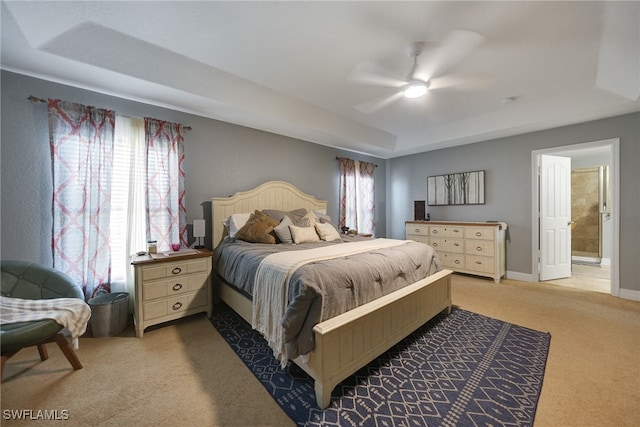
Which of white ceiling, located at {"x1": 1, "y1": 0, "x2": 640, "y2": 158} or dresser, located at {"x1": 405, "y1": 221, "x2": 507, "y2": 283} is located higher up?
white ceiling, located at {"x1": 1, "y1": 0, "x2": 640, "y2": 158}

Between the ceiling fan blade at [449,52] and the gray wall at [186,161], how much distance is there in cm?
227

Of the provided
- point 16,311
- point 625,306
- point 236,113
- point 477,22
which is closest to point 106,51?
point 236,113

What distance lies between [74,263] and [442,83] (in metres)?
4.18

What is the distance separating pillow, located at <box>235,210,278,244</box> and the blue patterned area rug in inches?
39.0

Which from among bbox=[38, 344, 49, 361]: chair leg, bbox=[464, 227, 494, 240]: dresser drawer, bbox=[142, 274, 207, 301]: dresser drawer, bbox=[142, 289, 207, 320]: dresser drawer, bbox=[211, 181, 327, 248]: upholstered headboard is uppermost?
bbox=[211, 181, 327, 248]: upholstered headboard

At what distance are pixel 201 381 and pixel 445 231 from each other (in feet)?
13.6

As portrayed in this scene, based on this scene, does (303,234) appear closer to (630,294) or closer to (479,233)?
(479,233)

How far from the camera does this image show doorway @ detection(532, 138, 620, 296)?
10.6 feet

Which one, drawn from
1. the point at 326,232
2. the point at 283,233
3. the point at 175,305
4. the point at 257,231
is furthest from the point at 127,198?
the point at 326,232

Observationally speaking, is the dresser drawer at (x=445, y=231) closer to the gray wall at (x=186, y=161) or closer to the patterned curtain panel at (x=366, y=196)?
the patterned curtain panel at (x=366, y=196)

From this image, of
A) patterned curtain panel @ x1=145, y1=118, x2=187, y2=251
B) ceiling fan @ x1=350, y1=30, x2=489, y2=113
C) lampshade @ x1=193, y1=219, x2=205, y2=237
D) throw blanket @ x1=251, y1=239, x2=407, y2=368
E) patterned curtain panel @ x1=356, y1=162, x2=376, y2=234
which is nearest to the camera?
throw blanket @ x1=251, y1=239, x2=407, y2=368

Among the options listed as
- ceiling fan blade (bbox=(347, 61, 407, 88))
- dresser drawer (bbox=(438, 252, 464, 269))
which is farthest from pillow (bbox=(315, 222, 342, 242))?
dresser drawer (bbox=(438, 252, 464, 269))

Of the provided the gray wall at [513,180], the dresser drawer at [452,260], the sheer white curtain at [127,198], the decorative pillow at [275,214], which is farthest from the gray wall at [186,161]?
the dresser drawer at [452,260]

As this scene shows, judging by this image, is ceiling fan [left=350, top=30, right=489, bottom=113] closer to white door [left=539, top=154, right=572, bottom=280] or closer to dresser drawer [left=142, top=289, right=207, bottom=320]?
white door [left=539, top=154, right=572, bottom=280]
